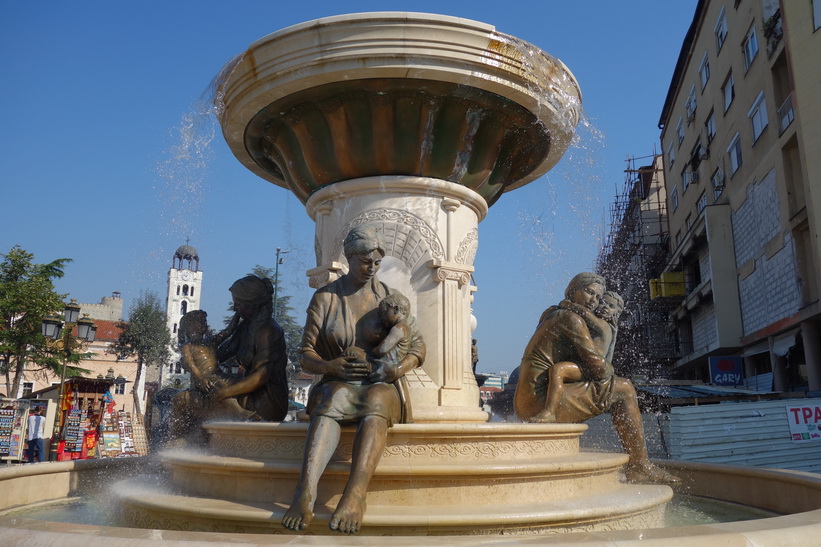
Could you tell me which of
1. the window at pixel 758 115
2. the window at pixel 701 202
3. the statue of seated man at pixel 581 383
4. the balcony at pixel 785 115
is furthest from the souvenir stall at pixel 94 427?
the window at pixel 701 202

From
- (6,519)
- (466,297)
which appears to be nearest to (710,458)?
(466,297)

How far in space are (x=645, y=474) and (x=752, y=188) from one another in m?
20.4

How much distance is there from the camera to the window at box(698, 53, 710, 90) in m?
28.5

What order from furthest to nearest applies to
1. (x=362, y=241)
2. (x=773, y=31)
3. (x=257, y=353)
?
1. (x=773, y=31)
2. (x=257, y=353)
3. (x=362, y=241)

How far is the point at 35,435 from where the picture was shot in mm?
13781

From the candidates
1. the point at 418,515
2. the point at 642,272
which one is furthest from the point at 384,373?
the point at 642,272

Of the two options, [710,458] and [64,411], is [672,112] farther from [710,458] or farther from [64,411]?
[64,411]

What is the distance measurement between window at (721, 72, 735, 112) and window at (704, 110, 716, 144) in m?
1.76

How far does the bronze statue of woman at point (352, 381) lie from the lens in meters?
3.27

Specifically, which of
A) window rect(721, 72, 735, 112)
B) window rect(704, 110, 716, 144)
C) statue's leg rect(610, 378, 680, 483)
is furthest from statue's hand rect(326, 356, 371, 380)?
window rect(704, 110, 716, 144)

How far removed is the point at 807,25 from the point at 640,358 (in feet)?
78.1

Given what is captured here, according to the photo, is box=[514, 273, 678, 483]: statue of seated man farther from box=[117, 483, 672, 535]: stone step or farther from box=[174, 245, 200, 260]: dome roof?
box=[174, 245, 200, 260]: dome roof

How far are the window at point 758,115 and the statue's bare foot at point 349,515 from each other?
71.8 ft

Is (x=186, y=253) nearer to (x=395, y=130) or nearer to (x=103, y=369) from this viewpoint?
(x=103, y=369)
